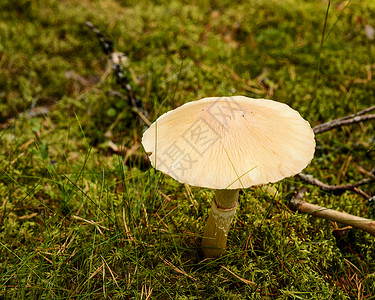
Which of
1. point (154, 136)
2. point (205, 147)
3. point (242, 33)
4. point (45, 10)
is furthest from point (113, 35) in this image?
point (205, 147)

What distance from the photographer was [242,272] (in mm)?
1952

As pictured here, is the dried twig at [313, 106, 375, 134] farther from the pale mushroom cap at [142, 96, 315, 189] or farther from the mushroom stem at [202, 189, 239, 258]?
the mushroom stem at [202, 189, 239, 258]

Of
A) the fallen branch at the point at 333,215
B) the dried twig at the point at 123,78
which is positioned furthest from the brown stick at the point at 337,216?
the dried twig at the point at 123,78

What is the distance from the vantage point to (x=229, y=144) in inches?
60.8

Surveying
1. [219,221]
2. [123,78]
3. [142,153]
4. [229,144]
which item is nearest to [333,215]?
[219,221]

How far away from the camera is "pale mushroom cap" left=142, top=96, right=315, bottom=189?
145 cm

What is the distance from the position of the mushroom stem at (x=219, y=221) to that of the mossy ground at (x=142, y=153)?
11 cm

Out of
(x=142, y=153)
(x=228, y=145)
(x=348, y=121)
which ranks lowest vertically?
(x=142, y=153)

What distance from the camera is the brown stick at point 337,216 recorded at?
6.28 feet

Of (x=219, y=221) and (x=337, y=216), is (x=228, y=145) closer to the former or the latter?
(x=219, y=221)

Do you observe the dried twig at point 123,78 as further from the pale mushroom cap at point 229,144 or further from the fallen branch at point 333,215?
the fallen branch at point 333,215

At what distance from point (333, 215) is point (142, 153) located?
1.70 metres

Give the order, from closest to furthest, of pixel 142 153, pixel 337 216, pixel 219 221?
pixel 219 221, pixel 337 216, pixel 142 153

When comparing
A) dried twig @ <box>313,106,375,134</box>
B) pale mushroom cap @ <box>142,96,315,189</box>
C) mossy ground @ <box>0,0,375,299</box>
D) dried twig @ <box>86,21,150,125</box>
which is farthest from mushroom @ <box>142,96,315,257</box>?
dried twig @ <box>86,21,150,125</box>
